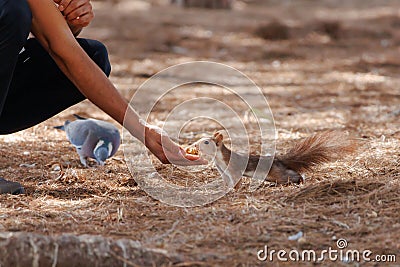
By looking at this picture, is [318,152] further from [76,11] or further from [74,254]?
[74,254]

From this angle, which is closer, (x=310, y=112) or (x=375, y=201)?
(x=375, y=201)

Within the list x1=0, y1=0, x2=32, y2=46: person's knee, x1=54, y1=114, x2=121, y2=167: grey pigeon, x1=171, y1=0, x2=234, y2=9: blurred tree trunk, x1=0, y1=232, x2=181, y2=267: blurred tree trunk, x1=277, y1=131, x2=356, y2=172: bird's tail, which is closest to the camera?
x1=0, y1=232, x2=181, y2=267: blurred tree trunk

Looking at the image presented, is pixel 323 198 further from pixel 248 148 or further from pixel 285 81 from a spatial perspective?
pixel 285 81

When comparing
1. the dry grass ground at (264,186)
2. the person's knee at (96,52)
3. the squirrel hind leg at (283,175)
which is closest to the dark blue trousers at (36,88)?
the person's knee at (96,52)

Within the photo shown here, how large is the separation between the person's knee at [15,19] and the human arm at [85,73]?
0.20ft

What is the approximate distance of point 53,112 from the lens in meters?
3.94

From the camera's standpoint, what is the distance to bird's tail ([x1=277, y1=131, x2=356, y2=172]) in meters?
3.90

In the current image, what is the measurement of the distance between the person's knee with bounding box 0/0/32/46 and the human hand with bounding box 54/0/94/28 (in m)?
0.29

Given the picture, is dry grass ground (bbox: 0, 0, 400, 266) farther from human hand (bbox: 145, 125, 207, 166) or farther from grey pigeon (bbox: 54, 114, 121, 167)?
human hand (bbox: 145, 125, 207, 166)

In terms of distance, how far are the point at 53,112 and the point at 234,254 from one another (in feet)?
5.23

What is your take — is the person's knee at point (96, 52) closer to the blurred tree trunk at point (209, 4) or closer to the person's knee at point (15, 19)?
the person's knee at point (15, 19)

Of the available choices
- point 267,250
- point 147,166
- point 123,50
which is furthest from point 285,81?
point 267,250

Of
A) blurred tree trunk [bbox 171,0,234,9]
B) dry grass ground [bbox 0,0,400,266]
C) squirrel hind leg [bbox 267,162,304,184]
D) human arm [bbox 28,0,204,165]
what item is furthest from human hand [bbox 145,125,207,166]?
blurred tree trunk [bbox 171,0,234,9]

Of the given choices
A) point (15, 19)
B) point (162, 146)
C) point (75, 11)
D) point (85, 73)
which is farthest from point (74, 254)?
point (75, 11)
